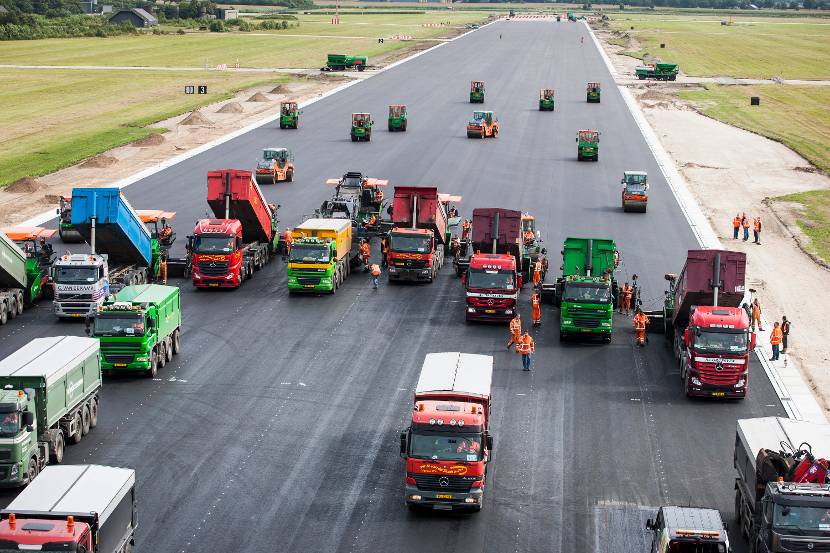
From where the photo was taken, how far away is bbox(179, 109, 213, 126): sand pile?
128m

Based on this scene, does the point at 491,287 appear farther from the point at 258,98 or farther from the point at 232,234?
the point at 258,98

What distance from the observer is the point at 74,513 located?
29.7 m

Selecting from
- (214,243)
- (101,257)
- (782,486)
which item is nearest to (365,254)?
(214,243)

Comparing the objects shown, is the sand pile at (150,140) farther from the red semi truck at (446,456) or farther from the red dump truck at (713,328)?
the red semi truck at (446,456)

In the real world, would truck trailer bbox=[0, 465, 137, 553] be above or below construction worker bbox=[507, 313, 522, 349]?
above

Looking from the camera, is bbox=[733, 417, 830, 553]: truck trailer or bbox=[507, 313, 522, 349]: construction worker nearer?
bbox=[733, 417, 830, 553]: truck trailer

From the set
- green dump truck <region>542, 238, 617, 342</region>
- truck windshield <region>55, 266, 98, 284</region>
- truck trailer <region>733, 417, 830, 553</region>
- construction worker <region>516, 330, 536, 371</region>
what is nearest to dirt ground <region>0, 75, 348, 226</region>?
truck windshield <region>55, 266, 98, 284</region>

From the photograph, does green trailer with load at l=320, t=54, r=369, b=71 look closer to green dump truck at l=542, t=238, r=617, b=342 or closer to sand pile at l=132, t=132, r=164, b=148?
sand pile at l=132, t=132, r=164, b=148

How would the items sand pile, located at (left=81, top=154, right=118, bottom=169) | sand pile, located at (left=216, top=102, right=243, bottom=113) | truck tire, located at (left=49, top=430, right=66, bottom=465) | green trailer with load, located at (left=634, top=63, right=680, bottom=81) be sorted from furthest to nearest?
green trailer with load, located at (left=634, top=63, right=680, bottom=81) → sand pile, located at (left=216, top=102, right=243, bottom=113) → sand pile, located at (left=81, top=154, right=118, bottom=169) → truck tire, located at (left=49, top=430, right=66, bottom=465)

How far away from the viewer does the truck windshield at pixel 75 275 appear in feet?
191

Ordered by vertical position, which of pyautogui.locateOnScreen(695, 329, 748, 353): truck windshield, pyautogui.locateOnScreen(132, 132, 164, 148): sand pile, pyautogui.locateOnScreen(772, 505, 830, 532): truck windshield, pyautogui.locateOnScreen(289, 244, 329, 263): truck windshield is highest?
pyautogui.locateOnScreen(772, 505, 830, 532): truck windshield

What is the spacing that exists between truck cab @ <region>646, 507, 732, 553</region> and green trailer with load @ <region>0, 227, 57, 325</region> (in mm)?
37418

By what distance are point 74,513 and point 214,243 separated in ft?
119

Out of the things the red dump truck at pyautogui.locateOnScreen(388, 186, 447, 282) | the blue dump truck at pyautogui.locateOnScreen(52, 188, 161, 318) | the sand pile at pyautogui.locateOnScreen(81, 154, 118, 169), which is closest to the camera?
the blue dump truck at pyautogui.locateOnScreen(52, 188, 161, 318)
